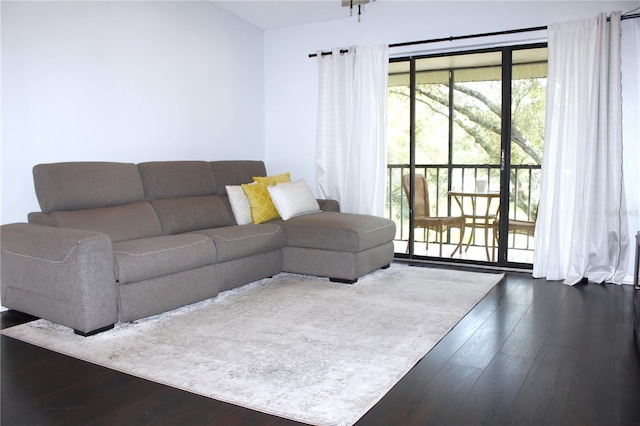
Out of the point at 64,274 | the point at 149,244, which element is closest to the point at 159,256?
the point at 149,244

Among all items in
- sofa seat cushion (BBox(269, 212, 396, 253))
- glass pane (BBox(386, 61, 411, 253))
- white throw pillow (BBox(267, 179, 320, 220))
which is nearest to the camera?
sofa seat cushion (BBox(269, 212, 396, 253))

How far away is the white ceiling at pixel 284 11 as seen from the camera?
16.4ft

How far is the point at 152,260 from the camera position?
3.20 m

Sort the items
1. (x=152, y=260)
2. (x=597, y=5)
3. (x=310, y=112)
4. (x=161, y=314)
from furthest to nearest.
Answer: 1. (x=310, y=112)
2. (x=597, y=5)
3. (x=161, y=314)
4. (x=152, y=260)

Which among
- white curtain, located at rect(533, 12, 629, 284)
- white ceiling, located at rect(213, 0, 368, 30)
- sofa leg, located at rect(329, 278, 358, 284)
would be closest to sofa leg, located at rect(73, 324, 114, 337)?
sofa leg, located at rect(329, 278, 358, 284)

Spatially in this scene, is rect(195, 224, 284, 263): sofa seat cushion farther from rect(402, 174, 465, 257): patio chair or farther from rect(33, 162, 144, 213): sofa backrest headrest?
rect(402, 174, 465, 257): patio chair

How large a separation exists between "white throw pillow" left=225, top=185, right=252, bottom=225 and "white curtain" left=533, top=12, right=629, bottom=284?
8.25 feet

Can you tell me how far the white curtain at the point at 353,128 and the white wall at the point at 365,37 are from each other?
221 millimetres

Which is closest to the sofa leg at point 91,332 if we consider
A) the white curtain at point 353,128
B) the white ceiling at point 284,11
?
the white curtain at point 353,128

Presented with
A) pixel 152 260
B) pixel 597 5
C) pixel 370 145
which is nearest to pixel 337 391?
pixel 152 260

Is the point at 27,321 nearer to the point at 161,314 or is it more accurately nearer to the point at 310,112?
the point at 161,314

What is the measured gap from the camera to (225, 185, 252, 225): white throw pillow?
460 cm

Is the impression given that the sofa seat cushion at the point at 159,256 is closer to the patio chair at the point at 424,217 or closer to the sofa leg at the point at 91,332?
the sofa leg at the point at 91,332

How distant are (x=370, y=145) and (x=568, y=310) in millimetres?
2474
